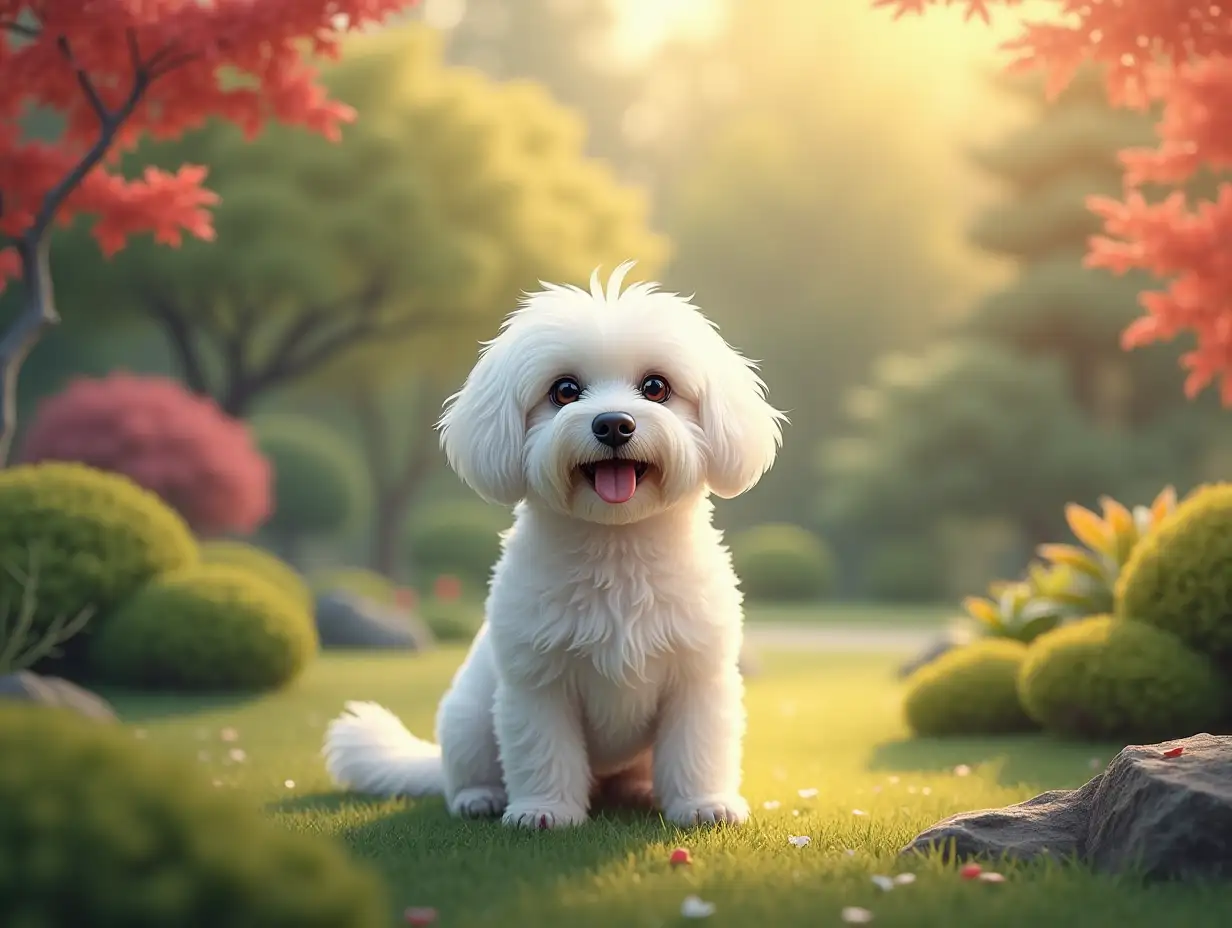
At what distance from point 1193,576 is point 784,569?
59.7 ft

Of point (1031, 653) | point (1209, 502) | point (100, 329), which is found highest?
point (100, 329)

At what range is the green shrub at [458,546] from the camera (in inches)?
972

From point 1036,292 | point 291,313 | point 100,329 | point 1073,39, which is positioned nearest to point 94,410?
point 100,329

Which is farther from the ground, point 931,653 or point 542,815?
point 931,653

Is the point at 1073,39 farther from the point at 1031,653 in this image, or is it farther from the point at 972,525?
the point at 972,525

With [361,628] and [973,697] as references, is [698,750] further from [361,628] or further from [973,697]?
[361,628]

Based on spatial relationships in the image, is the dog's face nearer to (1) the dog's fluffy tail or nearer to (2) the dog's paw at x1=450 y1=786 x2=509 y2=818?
(2) the dog's paw at x1=450 y1=786 x2=509 y2=818

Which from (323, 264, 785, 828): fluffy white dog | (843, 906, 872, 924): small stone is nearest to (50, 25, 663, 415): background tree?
(323, 264, 785, 828): fluffy white dog

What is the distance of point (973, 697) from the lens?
7641 mm

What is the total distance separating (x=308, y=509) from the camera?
81.1 ft

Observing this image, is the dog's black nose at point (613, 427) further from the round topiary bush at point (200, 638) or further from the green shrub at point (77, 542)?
the round topiary bush at point (200, 638)

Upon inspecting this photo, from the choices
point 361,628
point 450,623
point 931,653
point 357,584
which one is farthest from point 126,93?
point 357,584

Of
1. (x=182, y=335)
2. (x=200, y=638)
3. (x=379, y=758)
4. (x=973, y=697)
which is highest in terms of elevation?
(x=182, y=335)

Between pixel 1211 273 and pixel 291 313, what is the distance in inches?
701
